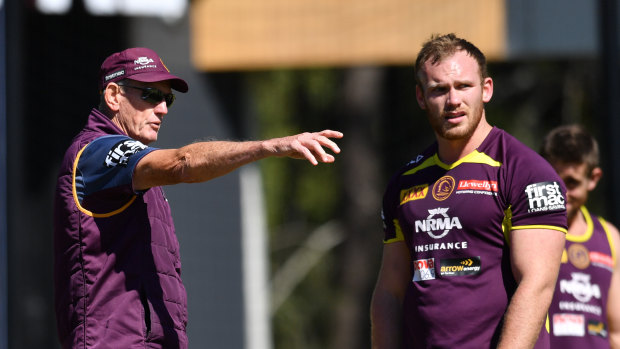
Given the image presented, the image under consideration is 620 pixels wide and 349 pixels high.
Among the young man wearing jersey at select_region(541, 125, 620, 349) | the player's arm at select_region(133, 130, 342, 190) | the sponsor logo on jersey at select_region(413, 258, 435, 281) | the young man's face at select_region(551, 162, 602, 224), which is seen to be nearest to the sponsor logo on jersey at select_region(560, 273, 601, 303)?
the young man wearing jersey at select_region(541, 125, 620, 349)

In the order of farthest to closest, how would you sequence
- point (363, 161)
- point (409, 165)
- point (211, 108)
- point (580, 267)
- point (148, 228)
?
point (363, 161) → point (211, 108) → point (580, 267) → point (409, 165) → point (148, 228)

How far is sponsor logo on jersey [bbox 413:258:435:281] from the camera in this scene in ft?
15.5

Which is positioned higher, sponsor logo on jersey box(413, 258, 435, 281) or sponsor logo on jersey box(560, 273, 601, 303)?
sponsor logo on jersey box(413, 258, 435, 281)

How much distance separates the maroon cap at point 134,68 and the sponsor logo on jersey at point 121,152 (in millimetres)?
403

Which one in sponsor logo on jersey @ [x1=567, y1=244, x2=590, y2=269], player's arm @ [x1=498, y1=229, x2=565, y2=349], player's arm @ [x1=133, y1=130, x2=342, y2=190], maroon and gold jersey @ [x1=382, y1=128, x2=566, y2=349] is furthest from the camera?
sponsor logo on jersey @ [x1=567, y1=244, x2=590, y2=269]

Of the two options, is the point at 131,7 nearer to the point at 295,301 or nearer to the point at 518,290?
the point at 518,290

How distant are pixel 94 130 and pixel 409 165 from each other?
1499 millimetres

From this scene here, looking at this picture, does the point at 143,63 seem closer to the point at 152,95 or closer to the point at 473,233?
the point at 152,95

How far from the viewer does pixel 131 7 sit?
34.7ft

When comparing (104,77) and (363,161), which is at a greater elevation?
(104,77)

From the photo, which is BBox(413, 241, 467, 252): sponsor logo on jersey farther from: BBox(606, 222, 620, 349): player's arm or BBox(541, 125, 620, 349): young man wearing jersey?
BBox(606, 222, 620, 349): player's arm

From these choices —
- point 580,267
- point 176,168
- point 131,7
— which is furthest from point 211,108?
point 176,168

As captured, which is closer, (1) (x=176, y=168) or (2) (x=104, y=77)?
(1) (x=176, y=168)

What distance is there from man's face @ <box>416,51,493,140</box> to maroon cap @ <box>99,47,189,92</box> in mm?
1224
